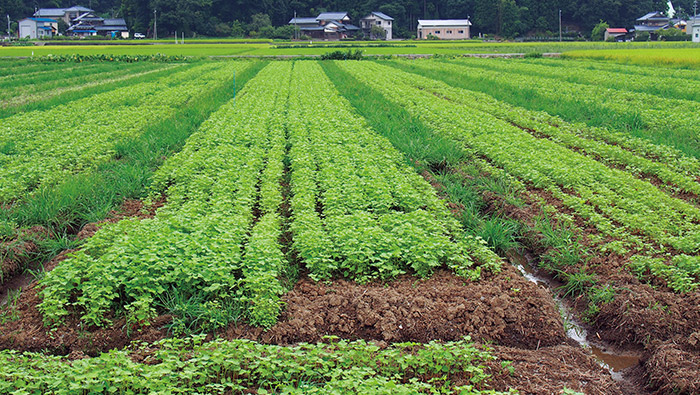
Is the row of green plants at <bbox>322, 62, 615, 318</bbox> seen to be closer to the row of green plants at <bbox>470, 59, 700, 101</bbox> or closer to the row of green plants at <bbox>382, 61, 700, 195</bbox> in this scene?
the row of green plants at <bbox>382, 61, 700, 195</bbox>

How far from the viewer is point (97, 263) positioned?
5.84 m

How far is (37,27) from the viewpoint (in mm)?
99938

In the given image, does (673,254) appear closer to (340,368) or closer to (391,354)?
(391,354)

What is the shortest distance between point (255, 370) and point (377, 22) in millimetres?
107869

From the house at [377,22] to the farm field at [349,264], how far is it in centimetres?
9794

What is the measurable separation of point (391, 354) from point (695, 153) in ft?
33.4

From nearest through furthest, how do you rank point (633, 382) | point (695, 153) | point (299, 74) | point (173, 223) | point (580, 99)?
point (633, 382), point (173, 223), point (695, 153), point (580, 99), point (299, 74)

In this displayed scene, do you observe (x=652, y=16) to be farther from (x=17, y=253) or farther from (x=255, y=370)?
(x=255, y=370)

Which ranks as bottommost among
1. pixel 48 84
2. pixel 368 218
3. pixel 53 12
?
pixel 368 218

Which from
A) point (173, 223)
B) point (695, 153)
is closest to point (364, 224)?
point (173, 223)

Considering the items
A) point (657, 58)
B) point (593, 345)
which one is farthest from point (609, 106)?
point (657, 58)

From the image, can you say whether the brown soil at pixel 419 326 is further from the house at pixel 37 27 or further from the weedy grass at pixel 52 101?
the house at pixel 37 27

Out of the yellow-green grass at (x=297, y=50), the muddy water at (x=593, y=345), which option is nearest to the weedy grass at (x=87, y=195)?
the muddy water at (x=593, y=345)

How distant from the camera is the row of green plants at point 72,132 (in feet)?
33.1
